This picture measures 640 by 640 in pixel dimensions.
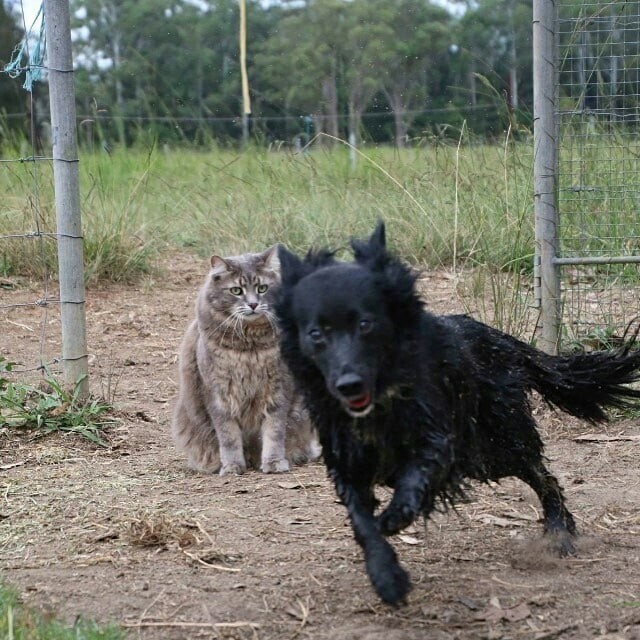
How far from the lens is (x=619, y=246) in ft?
24.4

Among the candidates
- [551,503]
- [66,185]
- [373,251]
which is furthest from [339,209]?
[373,251]

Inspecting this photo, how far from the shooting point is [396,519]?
346 cm

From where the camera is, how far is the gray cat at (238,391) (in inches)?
235

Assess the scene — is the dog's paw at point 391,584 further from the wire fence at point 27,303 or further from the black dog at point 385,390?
the wire fence at point 27,303

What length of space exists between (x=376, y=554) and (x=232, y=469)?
256cm

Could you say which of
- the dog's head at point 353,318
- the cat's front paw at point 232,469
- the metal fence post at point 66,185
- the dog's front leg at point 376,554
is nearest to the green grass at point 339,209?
the metal fence post at point 66,185

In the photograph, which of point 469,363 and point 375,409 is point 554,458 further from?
point 375,409

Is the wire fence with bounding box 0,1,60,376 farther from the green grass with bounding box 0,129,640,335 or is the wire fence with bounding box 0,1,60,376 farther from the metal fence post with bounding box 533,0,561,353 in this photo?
the metal fence post with bounding box 533,0,561,353

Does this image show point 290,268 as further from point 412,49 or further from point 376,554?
point 412,49

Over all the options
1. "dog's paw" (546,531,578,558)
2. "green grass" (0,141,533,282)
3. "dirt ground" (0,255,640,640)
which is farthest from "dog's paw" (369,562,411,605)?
"green grass" (0,141,533,282)

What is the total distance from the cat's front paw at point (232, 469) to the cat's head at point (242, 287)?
2.74 feet

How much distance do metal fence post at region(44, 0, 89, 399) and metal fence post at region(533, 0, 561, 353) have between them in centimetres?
281

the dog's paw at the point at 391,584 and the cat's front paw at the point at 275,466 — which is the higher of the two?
the dog's paw at the point at 391,584

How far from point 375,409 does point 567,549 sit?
1.19 m
